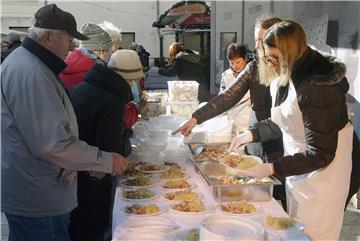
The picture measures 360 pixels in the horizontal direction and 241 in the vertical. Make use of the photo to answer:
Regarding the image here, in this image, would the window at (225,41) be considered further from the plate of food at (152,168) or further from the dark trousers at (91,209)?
the dark trousers at (91,209)

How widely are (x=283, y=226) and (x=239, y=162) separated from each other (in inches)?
20.7

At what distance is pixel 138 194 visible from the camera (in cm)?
183

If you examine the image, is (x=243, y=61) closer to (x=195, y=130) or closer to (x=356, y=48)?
(x=356, y=48)

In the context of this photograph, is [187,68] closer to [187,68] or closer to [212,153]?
[187,68]

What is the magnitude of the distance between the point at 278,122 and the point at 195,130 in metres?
0.90

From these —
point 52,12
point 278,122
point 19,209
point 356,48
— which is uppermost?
point 52,12

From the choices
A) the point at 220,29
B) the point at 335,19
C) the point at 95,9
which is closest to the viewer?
the point at 335,19

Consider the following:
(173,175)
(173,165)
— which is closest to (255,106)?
(173,165)

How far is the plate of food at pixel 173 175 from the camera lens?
2.08 meters

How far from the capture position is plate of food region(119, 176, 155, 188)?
1.96 m

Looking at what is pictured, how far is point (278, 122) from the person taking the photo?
75.6 inches

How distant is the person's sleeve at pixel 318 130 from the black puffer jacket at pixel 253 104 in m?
0.66

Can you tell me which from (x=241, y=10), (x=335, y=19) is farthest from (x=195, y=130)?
(x=241, y=10)

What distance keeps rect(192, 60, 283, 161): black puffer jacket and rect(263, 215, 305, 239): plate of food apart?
87 cm
